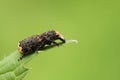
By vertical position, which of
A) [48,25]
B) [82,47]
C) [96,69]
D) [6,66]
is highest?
[48,25]

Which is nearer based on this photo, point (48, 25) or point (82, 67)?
point (82, 67)

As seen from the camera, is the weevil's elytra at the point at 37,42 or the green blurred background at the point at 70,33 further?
the green blurred background at the point at 70,33

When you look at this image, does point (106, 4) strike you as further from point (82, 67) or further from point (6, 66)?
point (6, 66)

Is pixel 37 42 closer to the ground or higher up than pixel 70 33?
closer to the ground

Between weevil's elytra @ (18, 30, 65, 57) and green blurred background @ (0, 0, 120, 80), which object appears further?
green blurred background @ (0, 0, 120, 80)

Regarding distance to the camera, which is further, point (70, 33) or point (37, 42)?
point (70, 33)

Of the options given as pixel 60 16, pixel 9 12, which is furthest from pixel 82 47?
pixel 9 12

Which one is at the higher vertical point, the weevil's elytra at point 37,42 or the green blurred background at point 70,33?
the green blurred background at point 70,33

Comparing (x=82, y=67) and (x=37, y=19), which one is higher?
(x=37, y=19)
